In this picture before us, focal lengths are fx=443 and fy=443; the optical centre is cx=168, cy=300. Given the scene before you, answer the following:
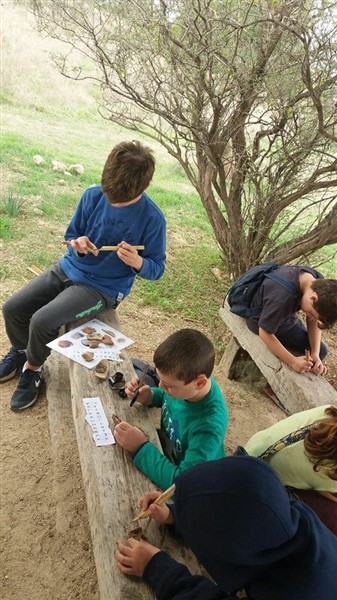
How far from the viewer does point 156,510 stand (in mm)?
1398

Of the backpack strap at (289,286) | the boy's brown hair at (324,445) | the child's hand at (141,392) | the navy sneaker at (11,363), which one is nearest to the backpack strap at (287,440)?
the boy's brown hair at (324,445)

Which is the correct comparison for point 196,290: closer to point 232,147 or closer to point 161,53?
point 232,147

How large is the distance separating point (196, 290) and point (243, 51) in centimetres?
220

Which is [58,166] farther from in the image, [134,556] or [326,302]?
[134,556]

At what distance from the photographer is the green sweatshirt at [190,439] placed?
5.16 ft

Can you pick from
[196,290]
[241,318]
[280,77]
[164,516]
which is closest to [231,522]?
[164,516]

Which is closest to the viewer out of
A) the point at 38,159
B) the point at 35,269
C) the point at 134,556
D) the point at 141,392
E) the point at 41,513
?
the point at 134,556

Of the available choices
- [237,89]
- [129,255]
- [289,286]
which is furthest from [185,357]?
[237,89]

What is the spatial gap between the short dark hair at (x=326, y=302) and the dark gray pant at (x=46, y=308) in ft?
3.79

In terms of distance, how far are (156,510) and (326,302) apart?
1.44 metres

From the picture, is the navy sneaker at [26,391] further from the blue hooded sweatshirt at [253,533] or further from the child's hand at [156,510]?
the blue hooded sweatshirt at [253,533]

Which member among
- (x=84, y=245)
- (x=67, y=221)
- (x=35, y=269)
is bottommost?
(x=35, y=269)

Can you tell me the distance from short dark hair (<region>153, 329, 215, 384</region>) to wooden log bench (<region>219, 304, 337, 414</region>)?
3.69ft

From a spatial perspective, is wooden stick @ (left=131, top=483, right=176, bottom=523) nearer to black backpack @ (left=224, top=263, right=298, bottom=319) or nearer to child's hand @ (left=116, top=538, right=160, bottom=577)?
child's hand @ (left=116, top=538, right=160, bottom=577)
